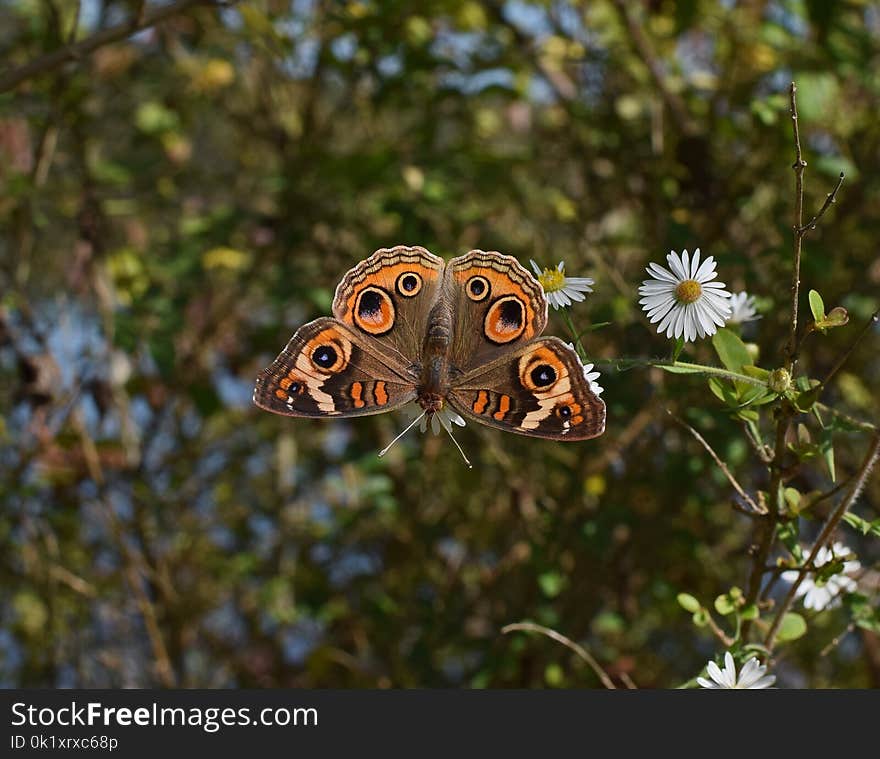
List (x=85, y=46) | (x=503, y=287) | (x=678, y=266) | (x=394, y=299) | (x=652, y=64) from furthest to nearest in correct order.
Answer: (x=652, y=64), (x=85, y=46), (x=394, y=299), (x=503, y=287), (x=678, y=266)

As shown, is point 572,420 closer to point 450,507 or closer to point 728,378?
point 728,378

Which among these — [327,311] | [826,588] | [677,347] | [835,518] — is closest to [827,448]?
[835,518]

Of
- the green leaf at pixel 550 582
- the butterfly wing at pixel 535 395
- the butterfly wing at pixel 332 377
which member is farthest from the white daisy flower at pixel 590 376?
the green leaf at pixel 550 582

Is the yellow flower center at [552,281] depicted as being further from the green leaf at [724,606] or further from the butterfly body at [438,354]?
the green leaf at [724,606]

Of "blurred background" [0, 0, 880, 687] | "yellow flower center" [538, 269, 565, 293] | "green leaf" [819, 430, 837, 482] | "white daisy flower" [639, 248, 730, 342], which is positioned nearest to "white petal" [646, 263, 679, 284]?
"white daisy flower" [639, 248, 730, 342]

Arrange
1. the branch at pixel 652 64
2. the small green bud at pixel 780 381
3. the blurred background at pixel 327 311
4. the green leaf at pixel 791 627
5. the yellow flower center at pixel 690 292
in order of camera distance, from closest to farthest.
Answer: the small green bud at pixel 780 381
the yellow flower center at pixel 690 292
the green leaf at pixel 791 627
the blurred background at pixel 327 311
the branch at pixel 652 64

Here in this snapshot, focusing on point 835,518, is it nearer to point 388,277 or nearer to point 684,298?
point 684,298

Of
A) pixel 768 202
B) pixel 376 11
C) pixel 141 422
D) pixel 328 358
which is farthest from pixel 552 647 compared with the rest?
pixel 141 422
